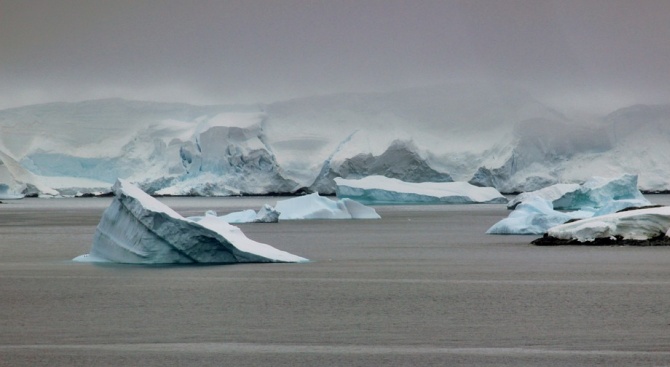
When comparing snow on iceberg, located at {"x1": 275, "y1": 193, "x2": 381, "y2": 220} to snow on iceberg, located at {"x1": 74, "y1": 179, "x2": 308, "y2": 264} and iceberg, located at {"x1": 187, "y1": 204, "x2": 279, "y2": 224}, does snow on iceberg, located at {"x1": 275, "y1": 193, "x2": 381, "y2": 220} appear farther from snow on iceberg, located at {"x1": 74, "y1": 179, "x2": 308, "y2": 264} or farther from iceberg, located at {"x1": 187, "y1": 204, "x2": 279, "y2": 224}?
snow on iceberg, located at {"x1": 74, "y1": 179, "x2": 308, "y2": 264}

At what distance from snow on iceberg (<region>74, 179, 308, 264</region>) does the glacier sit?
10.5 meters

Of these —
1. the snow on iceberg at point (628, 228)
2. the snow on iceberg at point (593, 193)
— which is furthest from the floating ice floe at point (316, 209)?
the snow on iceberg at point (628, 228)

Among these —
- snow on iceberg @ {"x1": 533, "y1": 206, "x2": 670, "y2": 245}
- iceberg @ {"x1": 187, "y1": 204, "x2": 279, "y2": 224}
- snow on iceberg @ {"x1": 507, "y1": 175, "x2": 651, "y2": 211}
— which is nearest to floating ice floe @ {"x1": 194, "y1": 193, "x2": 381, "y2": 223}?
iceberg @ {"x1": 187, "y1": 204, "x2": 279, "y2": 224}

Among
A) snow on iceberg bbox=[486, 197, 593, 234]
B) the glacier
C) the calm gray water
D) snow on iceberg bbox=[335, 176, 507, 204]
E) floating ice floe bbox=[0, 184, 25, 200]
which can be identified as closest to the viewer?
the calm gray water

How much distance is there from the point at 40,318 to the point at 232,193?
6171 cm

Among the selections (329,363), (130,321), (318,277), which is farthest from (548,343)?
(318,277)

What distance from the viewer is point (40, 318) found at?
10.8m

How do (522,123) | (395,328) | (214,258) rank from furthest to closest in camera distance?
(522,123) < (214,258) < (395,328)

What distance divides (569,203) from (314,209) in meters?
12.5

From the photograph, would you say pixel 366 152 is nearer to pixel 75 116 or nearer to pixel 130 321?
pixel 75 116

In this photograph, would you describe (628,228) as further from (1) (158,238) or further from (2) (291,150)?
(2) (291,150)

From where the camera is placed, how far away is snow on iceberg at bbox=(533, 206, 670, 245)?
21219mm

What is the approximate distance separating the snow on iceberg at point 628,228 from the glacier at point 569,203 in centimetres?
437

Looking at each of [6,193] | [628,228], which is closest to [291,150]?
[6,193]
